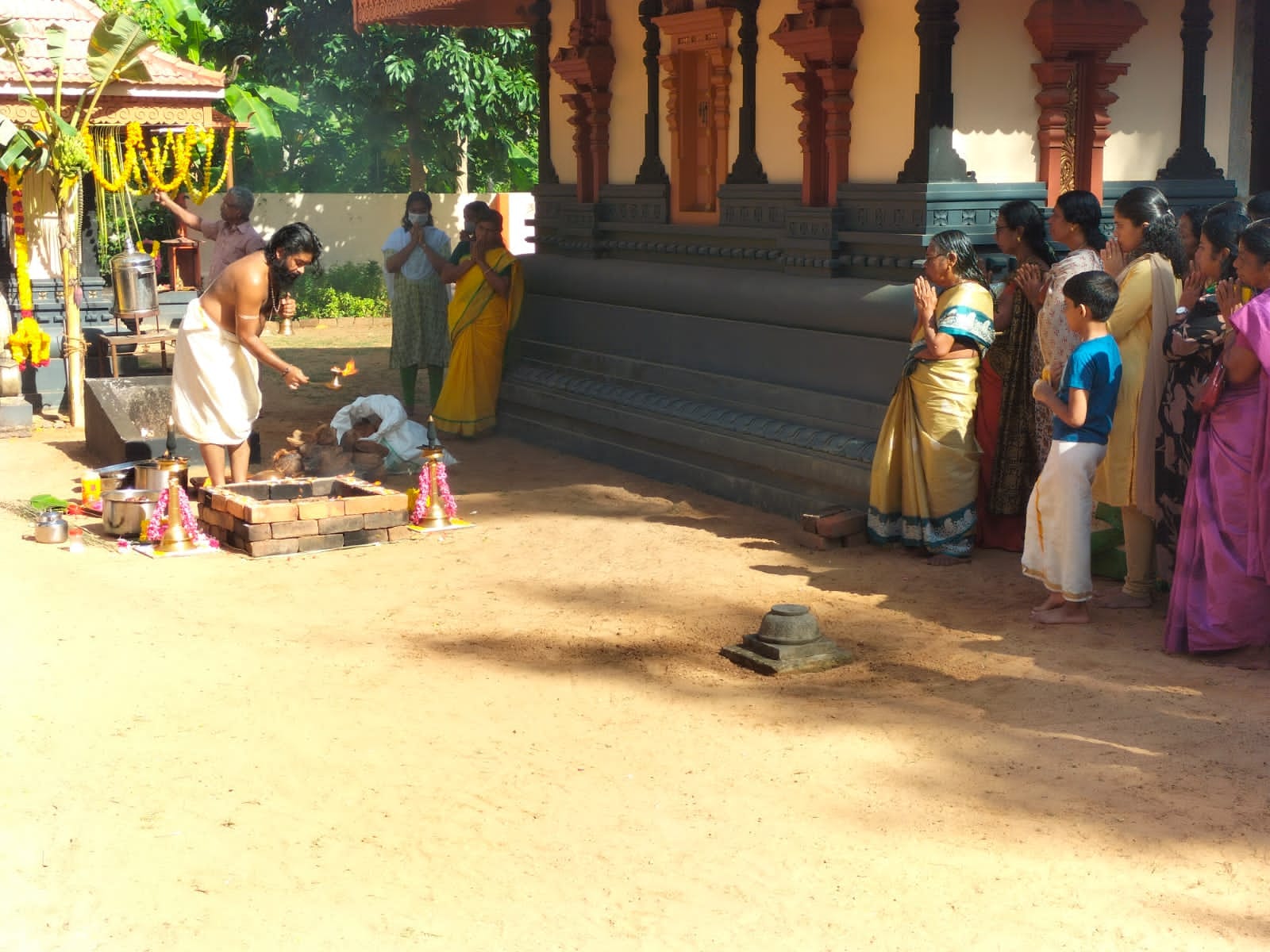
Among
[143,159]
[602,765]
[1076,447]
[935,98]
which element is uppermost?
[143,159]

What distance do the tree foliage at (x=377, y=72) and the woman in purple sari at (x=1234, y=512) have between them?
15943 millimetres

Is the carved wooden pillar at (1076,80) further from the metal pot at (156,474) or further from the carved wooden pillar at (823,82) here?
the metal pot at (156,474)

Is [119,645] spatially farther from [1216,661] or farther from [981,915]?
[1216,661]

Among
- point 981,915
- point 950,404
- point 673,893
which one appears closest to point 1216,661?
point 950,404

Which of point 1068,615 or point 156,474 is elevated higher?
point 156,474

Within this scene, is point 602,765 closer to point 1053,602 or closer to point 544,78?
point 1053,602

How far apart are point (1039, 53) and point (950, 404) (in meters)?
2.18

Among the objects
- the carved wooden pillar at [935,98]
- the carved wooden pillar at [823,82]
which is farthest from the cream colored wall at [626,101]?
the carved wooden pillar at [935,98]

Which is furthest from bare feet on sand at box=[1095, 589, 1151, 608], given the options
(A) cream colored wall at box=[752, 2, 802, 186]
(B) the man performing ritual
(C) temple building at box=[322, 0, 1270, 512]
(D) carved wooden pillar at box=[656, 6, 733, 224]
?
(D) carved wooden pillar at box=[656, 6, 733, 224]

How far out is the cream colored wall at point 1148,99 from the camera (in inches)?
336

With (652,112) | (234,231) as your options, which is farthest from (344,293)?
(652,112)

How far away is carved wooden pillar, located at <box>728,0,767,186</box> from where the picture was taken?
31.3 feet

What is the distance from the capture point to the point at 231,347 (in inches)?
333

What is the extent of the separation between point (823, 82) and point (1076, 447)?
332 cm
